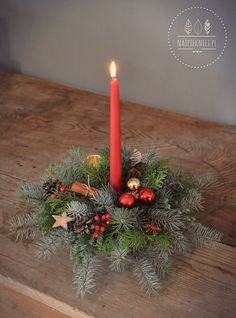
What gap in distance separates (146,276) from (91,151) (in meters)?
0.37

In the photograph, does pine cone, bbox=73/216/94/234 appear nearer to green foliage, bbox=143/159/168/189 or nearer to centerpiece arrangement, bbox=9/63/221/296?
centerpiece arrangement, bbox=9/63/221/296

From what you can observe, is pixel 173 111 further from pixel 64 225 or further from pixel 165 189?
pixel 64 225

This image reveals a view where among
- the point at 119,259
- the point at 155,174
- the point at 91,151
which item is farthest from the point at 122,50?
the point at 119,259

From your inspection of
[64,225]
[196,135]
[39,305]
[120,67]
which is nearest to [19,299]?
[39,305]

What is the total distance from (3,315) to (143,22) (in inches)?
28.0

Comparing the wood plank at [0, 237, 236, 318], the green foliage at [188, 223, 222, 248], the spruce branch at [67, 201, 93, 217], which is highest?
the spruce branch at [67, 201, 93, 217]

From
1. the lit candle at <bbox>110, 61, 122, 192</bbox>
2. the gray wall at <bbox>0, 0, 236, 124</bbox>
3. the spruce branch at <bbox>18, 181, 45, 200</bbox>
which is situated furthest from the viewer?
the gray wall at <bbox>0, 0, 236, 124</bbox>

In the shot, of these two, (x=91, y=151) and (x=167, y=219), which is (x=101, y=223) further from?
(x=91, y=151)

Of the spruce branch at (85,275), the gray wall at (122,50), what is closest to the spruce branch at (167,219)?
the spruce branch at (85,275)

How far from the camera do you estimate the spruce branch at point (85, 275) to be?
0.59 metres

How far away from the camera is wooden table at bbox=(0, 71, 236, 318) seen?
1.96ft

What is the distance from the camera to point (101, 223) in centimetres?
60
